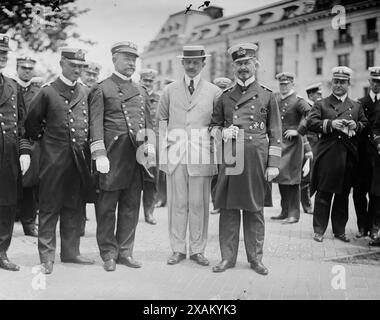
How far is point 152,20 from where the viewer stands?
5.96 meters

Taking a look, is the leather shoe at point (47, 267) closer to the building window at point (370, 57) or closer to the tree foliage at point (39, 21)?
the tree foliage at point (39, 21)

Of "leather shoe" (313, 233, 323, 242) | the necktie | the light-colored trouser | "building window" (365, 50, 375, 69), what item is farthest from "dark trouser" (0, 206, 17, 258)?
"building window" (365, 50, 375, 69)

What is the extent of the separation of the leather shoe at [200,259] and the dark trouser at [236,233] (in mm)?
251

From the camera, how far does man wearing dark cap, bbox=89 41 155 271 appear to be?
18.0 feet

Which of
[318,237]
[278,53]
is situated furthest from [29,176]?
[278,53]

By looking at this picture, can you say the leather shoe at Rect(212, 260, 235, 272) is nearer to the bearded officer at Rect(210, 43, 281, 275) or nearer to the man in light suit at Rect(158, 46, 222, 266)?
the bearded officer at Rect(210, 43, 281, 275)

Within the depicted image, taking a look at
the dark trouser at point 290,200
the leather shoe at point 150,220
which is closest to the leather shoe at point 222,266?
the leather shoe at point 150,220

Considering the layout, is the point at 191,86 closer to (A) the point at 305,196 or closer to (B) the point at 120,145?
(B) the point at 120,145

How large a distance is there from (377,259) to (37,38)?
5204 millimetres

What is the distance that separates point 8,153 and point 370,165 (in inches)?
182

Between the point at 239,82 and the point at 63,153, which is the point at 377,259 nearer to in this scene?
the point at 239,82

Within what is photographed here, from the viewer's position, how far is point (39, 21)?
6.57 metres

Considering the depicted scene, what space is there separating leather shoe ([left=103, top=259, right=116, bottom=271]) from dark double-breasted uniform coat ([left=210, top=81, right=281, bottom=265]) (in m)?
1.15
